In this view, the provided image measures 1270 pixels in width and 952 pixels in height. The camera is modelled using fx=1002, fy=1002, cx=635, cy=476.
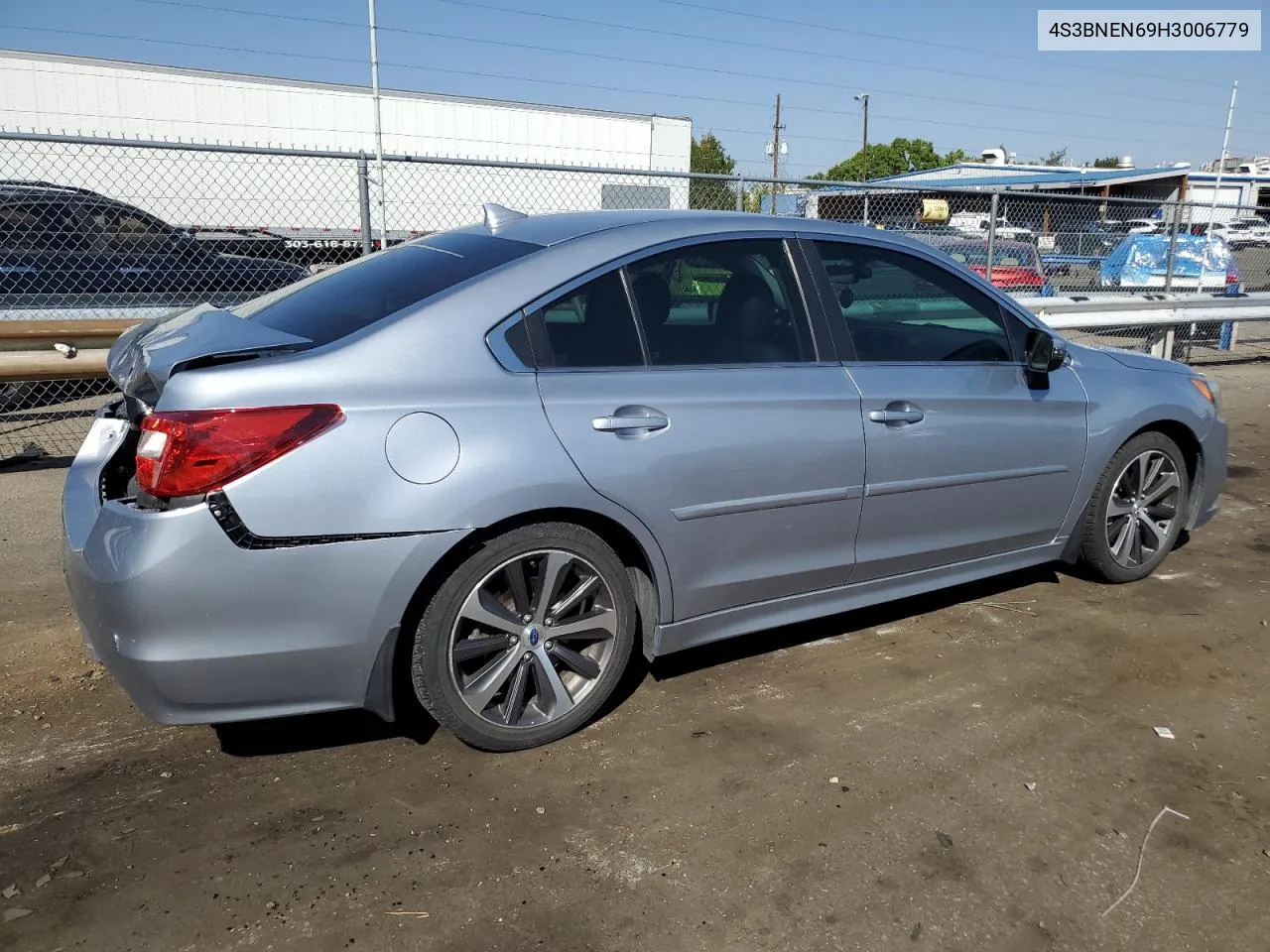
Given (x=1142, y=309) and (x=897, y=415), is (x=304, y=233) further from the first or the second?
(x=897, y=415)

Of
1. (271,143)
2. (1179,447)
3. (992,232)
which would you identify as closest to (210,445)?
(1179,447)

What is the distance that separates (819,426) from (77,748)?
8.46ft

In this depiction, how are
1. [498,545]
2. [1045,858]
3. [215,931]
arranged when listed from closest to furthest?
[215,931] → [1045,858] → [498,545]

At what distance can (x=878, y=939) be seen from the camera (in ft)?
7.65

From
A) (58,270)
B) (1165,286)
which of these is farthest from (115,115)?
(1165,286)

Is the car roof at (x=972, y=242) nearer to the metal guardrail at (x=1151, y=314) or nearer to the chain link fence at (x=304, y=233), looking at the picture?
the chain link fence at (x=304, y=233)

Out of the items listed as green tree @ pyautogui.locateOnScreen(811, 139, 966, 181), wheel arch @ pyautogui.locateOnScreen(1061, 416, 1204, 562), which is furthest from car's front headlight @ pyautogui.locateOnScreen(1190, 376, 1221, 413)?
green tree @ pyautogui.locateOnScreen(811, 139, 966, 181)

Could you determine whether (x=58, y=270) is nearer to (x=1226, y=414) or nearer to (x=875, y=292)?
(x=875, y=292)

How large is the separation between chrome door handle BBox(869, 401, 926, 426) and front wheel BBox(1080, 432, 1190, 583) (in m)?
1.24

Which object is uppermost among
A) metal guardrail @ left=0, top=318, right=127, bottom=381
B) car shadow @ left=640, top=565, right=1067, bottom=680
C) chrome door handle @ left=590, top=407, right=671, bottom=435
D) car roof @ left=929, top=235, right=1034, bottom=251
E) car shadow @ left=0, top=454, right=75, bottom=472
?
car roof @ left=929, top=235, right=1034, bottom=251

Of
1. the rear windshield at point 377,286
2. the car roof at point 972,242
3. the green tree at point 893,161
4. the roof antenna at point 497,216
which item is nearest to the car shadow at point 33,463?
the rear windshield at point 377,286

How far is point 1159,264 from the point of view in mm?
11562

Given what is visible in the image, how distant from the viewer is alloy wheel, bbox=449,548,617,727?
2.92 meters

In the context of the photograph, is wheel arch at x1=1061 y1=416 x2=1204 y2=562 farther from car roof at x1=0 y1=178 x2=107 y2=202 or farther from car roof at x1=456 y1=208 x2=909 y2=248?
car roof at x1=0 y1=178 x2=107 y2=202
